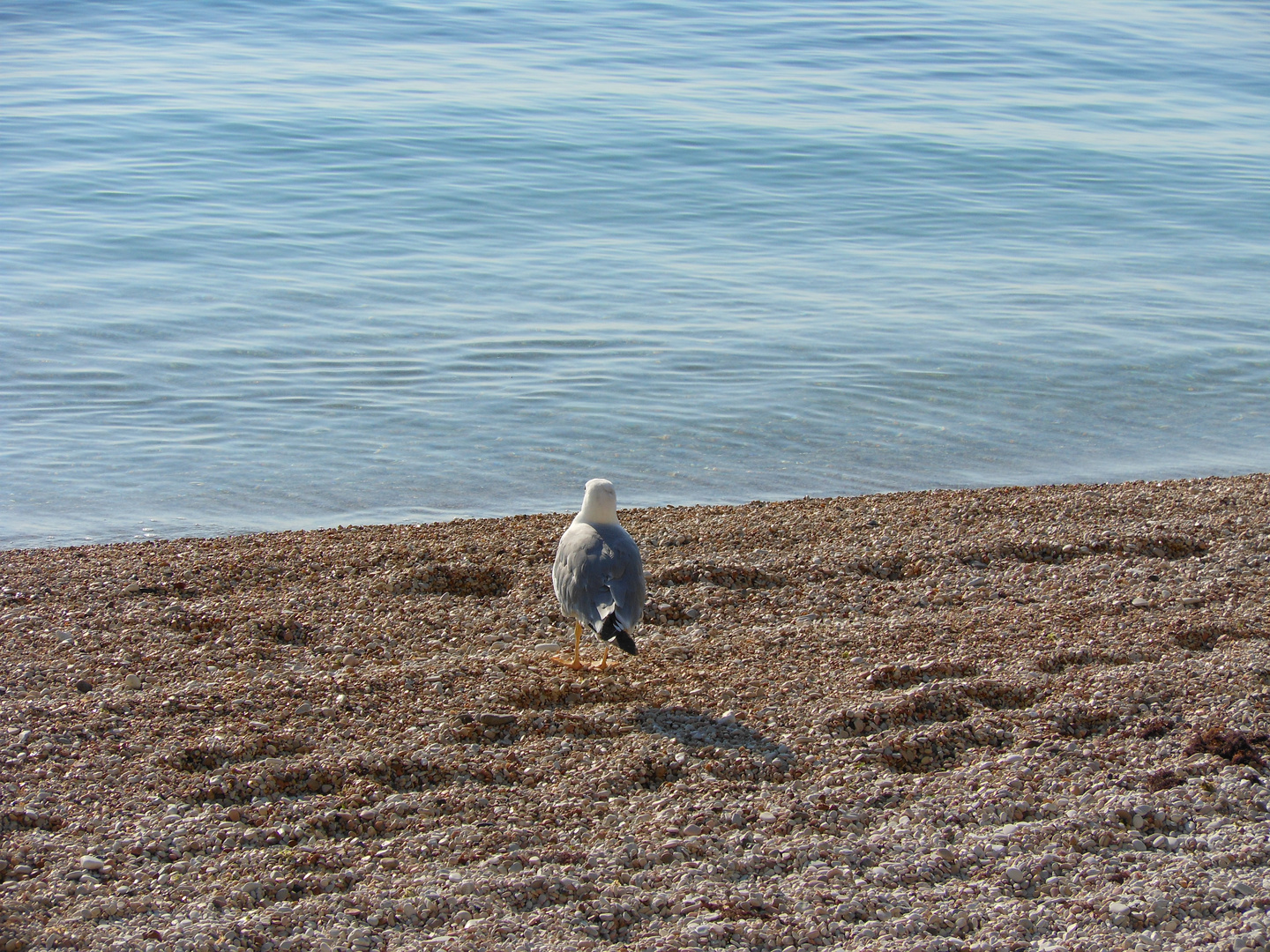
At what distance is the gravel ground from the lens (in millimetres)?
3744

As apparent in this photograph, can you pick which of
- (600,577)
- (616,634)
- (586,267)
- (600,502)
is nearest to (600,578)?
(600,577)

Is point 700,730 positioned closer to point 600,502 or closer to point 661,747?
point 661,747

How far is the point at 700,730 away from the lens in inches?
194

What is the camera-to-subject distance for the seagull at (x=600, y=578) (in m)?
5.27

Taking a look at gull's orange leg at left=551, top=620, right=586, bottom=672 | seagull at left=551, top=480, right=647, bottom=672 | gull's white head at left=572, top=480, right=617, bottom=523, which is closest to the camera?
seagull at left=551, top=480, right=647, bottom=672

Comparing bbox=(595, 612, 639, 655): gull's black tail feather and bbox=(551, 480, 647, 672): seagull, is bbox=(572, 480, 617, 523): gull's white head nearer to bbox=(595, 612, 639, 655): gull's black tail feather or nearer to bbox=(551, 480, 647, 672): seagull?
bbox=(551, 480, 647, 672): seagull

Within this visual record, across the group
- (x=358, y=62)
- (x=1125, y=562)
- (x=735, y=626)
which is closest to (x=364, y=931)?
(x=735, y=626)

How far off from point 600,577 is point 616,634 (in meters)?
0.38

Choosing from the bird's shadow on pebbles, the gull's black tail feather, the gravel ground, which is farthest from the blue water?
the bird's shadow on pebbles

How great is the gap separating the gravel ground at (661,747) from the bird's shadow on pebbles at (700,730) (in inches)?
0.7

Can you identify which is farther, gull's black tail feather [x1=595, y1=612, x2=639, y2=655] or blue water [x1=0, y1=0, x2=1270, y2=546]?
blue water [x1=0, y1=0, x2=1270, y2=546]

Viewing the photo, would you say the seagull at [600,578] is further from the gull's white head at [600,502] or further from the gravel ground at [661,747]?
the gravel ground at [661,747]

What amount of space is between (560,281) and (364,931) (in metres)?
11.3

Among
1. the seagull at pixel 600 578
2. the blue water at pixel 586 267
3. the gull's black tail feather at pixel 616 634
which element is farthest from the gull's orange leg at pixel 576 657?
the blue water at pixel 586 267
